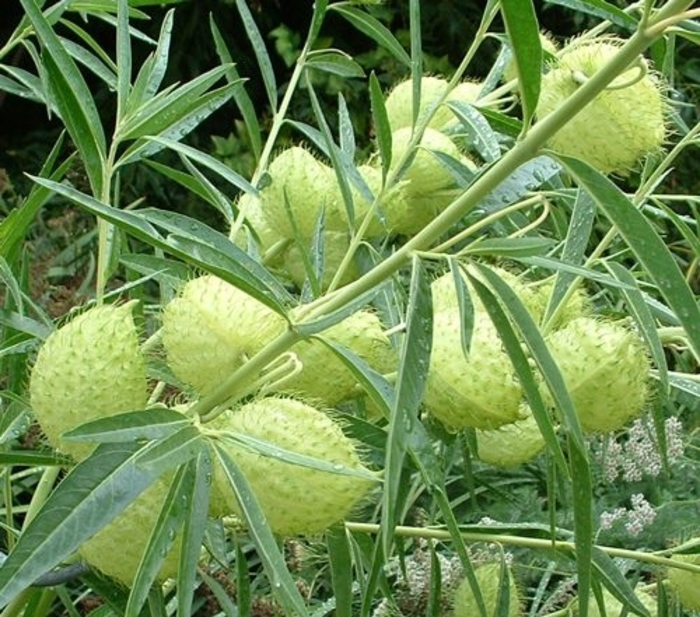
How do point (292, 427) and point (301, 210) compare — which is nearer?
point (292, 427)

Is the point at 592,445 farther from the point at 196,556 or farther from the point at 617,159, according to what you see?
the point at 196,556

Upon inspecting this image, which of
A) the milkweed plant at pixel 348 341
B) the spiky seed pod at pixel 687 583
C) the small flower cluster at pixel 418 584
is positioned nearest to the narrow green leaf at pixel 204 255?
the milkweed plant at pixel 348 341

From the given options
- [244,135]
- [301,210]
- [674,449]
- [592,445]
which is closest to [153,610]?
[301,210]

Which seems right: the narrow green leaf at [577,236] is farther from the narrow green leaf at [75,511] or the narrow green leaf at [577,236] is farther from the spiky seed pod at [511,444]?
the narrow green leaf at [75,511]

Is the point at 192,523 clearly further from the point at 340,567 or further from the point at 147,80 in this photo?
the point at 147,80

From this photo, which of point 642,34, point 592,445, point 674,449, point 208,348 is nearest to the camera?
point 642,34

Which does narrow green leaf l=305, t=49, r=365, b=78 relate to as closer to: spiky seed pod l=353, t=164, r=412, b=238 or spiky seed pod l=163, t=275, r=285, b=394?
spiky seed pod l=353, t=164, r=412, b=238
